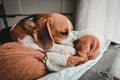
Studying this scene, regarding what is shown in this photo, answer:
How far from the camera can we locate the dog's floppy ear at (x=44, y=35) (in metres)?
0.73

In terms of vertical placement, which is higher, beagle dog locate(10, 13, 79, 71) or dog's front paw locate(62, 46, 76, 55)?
beagle dog locate(10, 13, 79, 71)

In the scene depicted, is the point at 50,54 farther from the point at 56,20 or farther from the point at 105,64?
the point at 105,64

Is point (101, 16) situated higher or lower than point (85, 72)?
higher

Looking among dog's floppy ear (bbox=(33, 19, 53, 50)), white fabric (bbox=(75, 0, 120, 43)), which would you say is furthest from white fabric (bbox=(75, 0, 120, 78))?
dog's floppy ear (bbox=(33, 19, 53, 50))

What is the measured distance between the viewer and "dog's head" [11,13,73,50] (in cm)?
73

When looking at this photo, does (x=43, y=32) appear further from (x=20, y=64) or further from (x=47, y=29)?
(x=20, y=64)

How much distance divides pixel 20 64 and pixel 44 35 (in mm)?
166

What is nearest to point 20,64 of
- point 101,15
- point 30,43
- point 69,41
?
point 30,43

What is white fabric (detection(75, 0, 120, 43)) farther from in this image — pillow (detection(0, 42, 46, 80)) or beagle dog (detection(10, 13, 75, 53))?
pillow (detection(0, 42, 46, 80))

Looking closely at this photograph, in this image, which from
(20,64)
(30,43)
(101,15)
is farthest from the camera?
(101,15)

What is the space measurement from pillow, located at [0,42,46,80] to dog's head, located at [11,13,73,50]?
0.23 feet

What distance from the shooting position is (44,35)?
28.7 inches

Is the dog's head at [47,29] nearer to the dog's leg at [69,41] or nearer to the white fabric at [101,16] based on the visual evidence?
the dog's leg at [69,41]

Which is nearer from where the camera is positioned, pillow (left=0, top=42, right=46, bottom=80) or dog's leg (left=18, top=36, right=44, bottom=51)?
pillow (left=0, top=42, right=46, bottom=80)
